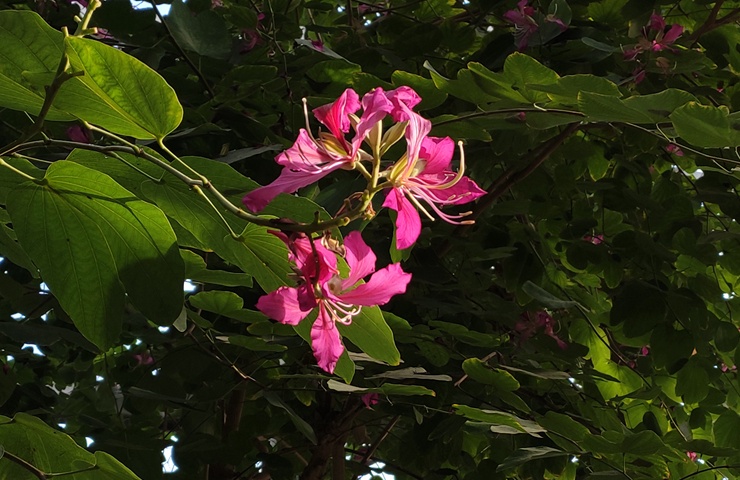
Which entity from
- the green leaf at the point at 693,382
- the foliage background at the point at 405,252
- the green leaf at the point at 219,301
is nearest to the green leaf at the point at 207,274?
the foliage background at the point at 405,252

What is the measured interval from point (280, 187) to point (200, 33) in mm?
855

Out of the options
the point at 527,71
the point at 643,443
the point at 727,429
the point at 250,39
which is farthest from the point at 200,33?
the point at 727,429

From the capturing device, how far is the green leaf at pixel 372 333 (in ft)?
2.28

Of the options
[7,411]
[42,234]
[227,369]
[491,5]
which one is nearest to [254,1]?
[491,5]

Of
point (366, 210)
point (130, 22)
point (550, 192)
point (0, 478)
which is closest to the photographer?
point (366, 210)

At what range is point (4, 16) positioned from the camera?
1.76 ft

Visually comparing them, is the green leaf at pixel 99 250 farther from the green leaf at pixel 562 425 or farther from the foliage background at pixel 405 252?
the green leaf at pixel 562 425

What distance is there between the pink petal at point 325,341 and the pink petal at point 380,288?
26mm

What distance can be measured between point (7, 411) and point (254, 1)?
99 cm

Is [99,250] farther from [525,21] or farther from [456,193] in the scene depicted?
[525,21]

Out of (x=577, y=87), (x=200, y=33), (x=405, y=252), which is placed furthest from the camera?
(x=200, y=33)

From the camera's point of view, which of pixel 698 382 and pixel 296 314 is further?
pixel 698 382

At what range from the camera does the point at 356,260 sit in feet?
2.01

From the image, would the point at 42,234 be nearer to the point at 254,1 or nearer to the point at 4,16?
Answer: the point at 4,16
